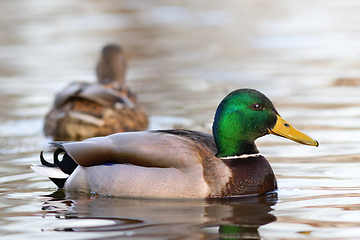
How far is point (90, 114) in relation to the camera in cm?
988

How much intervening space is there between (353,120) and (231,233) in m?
4.87

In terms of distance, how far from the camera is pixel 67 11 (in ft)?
73.8

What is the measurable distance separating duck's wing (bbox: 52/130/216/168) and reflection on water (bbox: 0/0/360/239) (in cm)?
34

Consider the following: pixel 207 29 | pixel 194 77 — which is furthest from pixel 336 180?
pixel 207 29

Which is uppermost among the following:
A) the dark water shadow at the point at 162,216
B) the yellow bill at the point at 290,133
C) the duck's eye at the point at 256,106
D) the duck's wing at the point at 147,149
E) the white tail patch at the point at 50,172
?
the duck's eye at the point at 256,106

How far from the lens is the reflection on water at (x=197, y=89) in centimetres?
563

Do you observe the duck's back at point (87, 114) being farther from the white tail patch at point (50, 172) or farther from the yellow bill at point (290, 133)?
the yellow bill at point (290, 133)

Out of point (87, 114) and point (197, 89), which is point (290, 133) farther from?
point (197, 89)

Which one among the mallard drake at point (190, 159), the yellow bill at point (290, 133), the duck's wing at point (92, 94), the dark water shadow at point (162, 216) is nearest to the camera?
the dark water shadow at point (162, 216)

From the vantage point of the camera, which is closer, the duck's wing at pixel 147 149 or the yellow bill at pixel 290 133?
the duck's wing at pixel 147 149

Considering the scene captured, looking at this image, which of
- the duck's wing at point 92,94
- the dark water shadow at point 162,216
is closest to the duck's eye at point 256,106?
the dark water shadow at point 162,216

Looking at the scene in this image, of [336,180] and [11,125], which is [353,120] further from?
[11,125]

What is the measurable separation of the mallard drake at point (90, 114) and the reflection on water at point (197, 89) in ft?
0.82

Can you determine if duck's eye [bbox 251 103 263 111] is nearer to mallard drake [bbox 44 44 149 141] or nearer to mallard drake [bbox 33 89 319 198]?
mallard drake [bbox 33 89 319 198]
